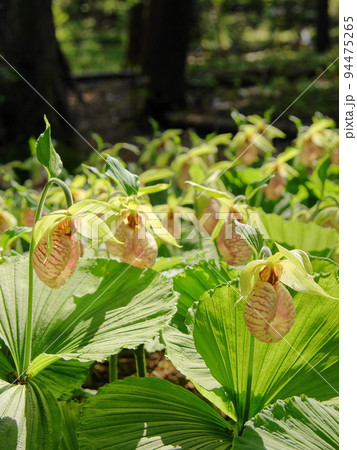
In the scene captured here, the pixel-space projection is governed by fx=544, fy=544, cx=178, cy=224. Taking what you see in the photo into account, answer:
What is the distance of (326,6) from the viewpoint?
7.47 meters

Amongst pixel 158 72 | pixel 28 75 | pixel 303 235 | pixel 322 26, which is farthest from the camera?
pixel 322 26

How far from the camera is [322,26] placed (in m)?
7.74

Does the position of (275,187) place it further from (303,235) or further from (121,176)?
(121,176)

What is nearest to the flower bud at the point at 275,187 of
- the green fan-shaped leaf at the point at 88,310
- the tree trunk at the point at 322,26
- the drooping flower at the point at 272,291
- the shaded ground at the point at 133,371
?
the shaded ground at the point at 133,371

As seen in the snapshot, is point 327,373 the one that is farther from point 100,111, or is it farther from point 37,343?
point 100,111

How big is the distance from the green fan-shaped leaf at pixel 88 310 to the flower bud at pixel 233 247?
0.18m

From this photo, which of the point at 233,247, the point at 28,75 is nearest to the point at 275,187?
the point at 233,247

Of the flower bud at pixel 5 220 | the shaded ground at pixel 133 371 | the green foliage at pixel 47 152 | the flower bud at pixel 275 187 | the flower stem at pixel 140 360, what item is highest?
the green foliage at pixel 47 152

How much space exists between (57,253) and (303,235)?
0.74 metres

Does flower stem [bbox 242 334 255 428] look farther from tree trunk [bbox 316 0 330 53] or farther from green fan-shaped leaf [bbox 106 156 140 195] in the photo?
tree trunk [bbox 316 0 330 53]

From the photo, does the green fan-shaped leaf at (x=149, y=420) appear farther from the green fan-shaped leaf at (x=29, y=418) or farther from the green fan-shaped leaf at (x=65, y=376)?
the green fan-shaped leaf at (x=65, y=376)

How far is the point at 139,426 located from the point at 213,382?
15 cm

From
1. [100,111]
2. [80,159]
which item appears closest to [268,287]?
[80,159]

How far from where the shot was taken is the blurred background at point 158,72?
360cm
